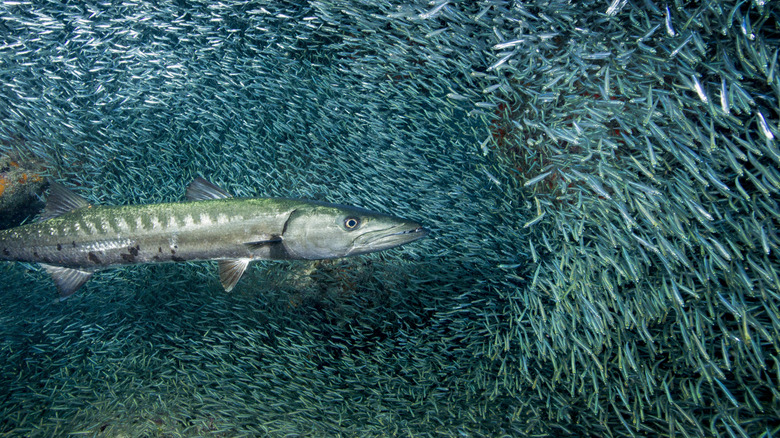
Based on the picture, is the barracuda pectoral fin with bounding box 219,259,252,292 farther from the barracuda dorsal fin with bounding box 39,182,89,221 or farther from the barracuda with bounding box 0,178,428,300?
the barracuda dorsal fin with bounding box 39,182,89,221

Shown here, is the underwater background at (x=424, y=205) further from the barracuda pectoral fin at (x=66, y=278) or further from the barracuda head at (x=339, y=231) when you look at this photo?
the barracuda pectoral fin at (x=66, y=278)

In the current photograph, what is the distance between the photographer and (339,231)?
2.72 meters

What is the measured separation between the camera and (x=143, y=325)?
4.96 m

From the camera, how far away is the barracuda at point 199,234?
2.76 m

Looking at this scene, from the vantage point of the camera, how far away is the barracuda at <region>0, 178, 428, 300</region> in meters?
2.76

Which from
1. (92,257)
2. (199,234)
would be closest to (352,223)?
(199,234)

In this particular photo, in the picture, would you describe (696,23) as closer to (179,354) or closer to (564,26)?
(564,26)

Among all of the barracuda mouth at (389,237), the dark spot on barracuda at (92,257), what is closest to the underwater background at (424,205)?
the barracuda mouth at (389,237)

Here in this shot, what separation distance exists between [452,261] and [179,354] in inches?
148

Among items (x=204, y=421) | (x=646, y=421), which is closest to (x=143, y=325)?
(x=204, y=421)

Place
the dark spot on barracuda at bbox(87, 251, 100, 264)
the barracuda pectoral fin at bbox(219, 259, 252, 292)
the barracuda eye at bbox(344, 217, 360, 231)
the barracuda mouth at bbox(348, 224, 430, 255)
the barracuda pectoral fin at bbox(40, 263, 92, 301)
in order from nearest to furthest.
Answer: the barracuda mouth at bbox(348, 224, 430, 255)
the barracuda eye at bbox(344, 217, 360, 231)
the barracuda pectoral fin at bbox(219, 259, 252, 292)
the dark spot on barracuda at bbox(87, 251, 100, 264)
the barracuda pectoral fin at bbox(40, 263, 92, 301)

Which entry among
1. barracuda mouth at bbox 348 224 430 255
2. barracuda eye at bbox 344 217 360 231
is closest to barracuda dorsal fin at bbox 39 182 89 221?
barracuda eye at bbox 344 217 360 231

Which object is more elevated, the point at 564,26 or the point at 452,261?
the point at 564,26

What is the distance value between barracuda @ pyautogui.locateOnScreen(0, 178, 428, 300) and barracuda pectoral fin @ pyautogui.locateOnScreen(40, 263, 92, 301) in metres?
0.03
